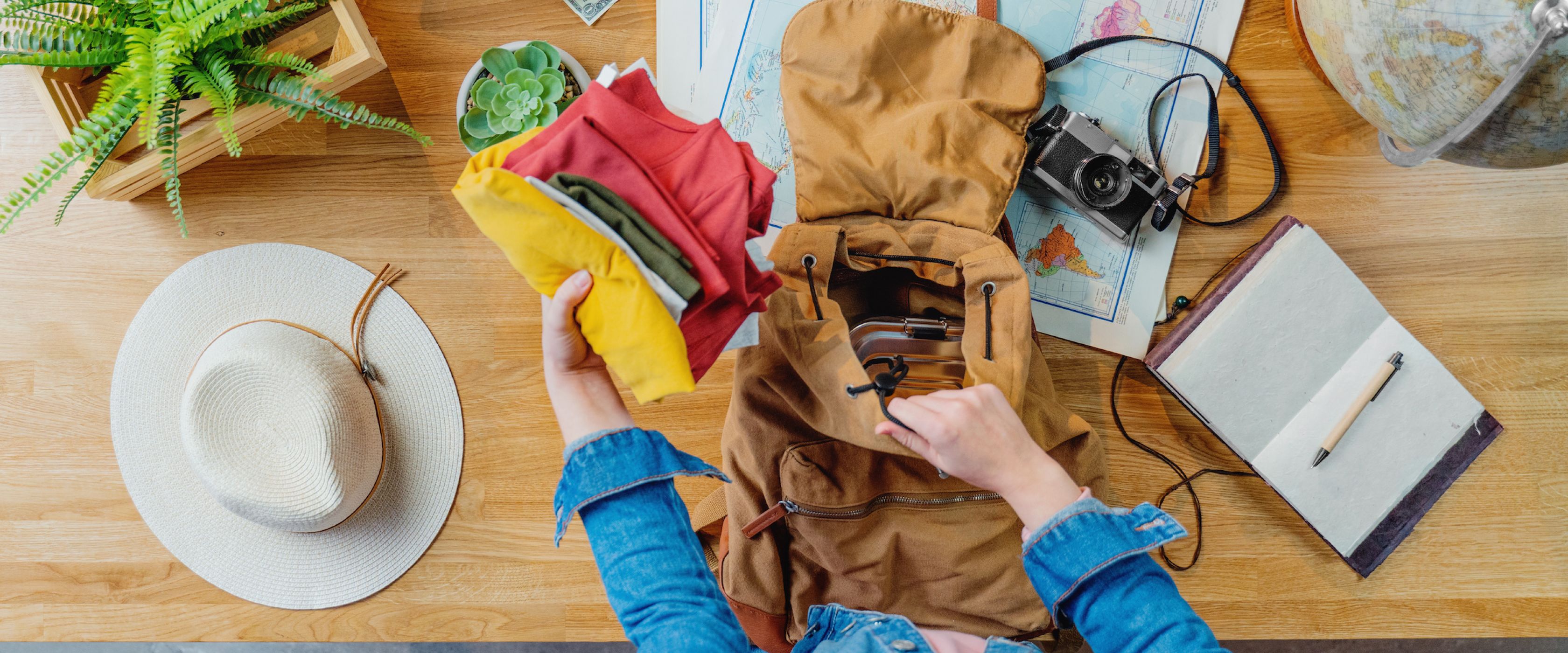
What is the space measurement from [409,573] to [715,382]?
0.44 metres

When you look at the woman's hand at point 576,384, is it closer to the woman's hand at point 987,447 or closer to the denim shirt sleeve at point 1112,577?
the woman's hand at point 987,447

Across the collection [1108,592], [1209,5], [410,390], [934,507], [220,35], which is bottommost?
[410,390]

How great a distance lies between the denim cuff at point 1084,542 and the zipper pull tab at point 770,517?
0.25m

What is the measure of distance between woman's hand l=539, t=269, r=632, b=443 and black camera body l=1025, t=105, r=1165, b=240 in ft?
1.83

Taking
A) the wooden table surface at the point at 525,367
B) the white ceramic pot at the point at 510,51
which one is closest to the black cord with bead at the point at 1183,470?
the wooden table surface at the point at 525,367

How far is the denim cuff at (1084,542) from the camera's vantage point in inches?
24.8

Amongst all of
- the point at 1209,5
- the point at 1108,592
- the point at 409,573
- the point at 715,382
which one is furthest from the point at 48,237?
the point at 1209,5

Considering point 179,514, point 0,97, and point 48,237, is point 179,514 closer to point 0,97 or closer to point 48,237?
point 48,237

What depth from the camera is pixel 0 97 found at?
91 centimetres

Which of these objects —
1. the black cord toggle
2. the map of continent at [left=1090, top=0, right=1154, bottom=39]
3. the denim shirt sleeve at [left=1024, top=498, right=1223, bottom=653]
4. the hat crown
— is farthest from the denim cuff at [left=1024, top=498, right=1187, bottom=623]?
the hat crown

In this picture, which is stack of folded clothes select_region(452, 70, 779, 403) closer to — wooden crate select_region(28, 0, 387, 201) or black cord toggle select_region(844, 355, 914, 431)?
black cord toggle select_region(844, 355, 914, 431)

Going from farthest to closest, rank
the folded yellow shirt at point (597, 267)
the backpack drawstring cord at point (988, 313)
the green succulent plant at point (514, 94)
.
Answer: the green succulent plant at point (514, 94)
the backpack drawstring cord at point (988, 313)
the folded yellow shirt at point (597, 267)

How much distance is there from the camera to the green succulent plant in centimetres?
86

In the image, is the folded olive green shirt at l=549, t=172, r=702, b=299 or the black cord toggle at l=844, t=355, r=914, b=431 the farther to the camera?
the black cord toggle at l=844, t=355, r=914, b=431
